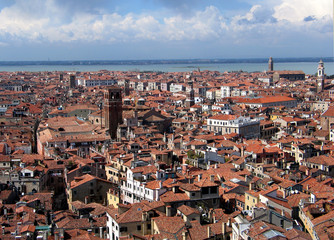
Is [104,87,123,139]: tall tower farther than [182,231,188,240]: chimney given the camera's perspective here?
Yes

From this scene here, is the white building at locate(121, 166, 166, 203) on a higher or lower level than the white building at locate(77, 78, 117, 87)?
higher

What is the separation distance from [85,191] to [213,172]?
5638mm

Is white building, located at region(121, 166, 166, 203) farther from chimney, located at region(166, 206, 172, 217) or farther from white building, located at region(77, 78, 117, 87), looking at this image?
white building, located at region(77, 78, 117, 87)

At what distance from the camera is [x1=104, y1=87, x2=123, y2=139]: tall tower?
38.1 metres

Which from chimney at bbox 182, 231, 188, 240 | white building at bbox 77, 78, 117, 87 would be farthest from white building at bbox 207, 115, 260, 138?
white building at bbox 77, 78, 117, 87

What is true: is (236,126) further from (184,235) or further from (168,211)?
(184,235)

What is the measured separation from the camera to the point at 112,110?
125 feet

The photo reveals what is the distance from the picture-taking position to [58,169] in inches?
897

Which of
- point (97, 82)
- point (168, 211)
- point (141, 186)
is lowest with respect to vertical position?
point (97, 82)

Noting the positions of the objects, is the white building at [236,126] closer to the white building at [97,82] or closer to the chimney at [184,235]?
the chimney at [184,235]

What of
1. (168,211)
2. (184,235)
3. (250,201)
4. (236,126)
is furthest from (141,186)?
(236,126)

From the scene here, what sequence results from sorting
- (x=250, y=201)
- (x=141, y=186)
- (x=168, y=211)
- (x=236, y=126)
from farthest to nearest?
(x=236, y=126)
(x=141, y=186)
(x=250, y=201)
(x=168, y=211)

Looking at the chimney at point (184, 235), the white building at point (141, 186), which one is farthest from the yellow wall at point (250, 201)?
the chimney at point (184, 235)

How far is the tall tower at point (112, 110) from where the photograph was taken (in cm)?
3812
